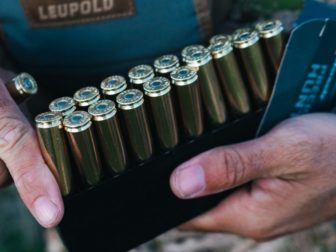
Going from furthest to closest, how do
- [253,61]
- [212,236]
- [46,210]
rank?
[212,236]
[253,61]
[46,210]

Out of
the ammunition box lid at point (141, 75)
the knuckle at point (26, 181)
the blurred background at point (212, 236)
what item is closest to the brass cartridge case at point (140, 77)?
the ammunition box lid at point (141, 75)

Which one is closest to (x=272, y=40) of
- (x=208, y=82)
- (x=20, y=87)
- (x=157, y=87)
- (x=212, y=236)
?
(x=208, y=82)

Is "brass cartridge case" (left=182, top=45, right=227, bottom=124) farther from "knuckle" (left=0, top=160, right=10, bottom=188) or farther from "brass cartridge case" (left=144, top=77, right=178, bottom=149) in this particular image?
"knuckle" (left=0, top=160, right=10, bottom=188)

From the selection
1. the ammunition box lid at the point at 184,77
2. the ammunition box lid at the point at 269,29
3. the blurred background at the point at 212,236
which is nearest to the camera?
the ammunition box lid at the point at 184,77

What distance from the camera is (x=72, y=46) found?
109cm

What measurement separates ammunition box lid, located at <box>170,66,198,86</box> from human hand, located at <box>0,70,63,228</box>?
0.82 ft

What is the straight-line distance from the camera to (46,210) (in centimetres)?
79

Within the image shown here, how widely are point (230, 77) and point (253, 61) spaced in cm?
6

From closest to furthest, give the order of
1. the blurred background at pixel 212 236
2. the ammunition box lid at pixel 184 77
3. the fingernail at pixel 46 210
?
the fingernail at pixel 46 210 → the ammunition box lid at pixel 184 77 → the blurred background at pixel 212 236

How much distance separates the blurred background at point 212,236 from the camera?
1255 millimetres

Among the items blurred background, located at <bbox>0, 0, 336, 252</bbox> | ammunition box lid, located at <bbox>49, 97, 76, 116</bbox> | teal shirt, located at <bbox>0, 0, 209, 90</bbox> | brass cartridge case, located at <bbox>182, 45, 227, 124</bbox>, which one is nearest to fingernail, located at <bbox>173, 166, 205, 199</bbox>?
brass cartridge case, located at <bbox>182, 45, 227, 124</bbox>

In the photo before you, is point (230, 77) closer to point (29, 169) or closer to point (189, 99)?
point (189, 99)

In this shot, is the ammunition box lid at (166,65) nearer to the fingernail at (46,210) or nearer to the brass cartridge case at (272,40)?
the brass cartridge case at (272,40)

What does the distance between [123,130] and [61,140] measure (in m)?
0.11
